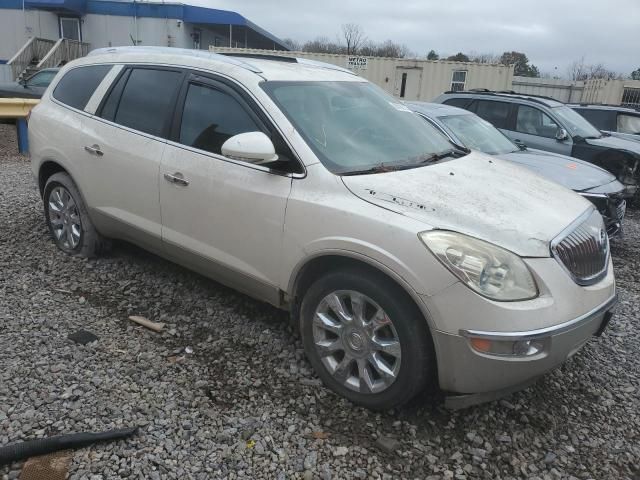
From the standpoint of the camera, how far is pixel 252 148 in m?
2.91

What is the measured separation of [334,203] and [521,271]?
39.4 inches

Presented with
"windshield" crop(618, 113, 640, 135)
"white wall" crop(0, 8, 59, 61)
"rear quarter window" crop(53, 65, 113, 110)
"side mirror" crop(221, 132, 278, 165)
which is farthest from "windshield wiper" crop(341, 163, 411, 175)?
"white wall" crop(0, 8, 59, 61)

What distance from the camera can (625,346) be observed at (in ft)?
12.5

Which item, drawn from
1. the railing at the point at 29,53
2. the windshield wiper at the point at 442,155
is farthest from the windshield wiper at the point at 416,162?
the railing at the point at 29,53

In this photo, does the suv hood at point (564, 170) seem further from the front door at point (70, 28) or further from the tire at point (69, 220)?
the front door at point (70, 28)

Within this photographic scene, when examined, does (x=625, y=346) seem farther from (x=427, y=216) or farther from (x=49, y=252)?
(x=49, y=252)

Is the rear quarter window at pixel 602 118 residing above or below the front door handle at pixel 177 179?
above

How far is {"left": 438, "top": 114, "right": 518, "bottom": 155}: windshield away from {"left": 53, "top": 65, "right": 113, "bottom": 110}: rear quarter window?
13.6 feet

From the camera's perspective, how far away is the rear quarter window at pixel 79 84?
4352 millimetres

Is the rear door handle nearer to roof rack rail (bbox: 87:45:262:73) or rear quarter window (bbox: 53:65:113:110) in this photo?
rear quarter window (bbox: 53:65:113:110)

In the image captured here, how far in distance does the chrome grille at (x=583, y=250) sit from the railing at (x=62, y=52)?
24271 mm

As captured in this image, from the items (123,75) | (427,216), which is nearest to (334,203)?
(427,216)

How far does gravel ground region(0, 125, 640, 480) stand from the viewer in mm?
2531

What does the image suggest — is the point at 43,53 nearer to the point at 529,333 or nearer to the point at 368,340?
the point at 368,340
